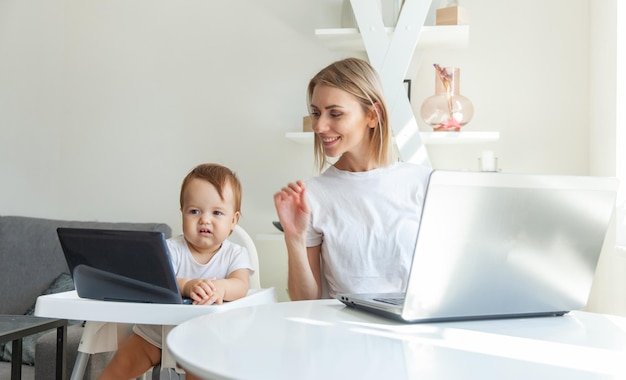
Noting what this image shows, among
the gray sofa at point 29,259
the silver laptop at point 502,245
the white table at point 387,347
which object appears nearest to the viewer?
the white table at point 387,347

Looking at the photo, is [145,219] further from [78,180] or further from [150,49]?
[150,49]

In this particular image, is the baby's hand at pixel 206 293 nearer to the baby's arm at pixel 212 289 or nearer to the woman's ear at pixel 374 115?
the baby's arm at pixel 212 289

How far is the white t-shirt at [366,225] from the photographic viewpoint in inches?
62.3

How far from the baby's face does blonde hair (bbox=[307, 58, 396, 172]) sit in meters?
0.29

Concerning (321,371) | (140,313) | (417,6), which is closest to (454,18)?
(417,6)

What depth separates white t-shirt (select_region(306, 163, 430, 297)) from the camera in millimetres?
1582

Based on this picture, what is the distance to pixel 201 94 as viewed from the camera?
3303 mm

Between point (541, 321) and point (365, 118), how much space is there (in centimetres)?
76

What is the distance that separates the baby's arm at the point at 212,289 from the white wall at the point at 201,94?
63.1 inches

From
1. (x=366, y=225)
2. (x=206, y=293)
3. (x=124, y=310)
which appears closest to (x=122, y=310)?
(x=124, y=310)

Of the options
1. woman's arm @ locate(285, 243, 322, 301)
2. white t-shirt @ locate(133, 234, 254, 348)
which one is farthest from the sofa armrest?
woman's arm @ locate(285, 243, 322, 301)

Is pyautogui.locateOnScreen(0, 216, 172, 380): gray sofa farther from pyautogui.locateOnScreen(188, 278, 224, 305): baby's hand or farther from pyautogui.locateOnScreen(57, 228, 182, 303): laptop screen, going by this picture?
pyautogui.locateOnScreen(57, 228, 182, 303): laptop screen

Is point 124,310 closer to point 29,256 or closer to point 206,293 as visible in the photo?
point 206,293

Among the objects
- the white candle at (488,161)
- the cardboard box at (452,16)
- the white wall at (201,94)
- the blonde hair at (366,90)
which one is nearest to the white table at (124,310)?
the blonde hair at (366,90)
